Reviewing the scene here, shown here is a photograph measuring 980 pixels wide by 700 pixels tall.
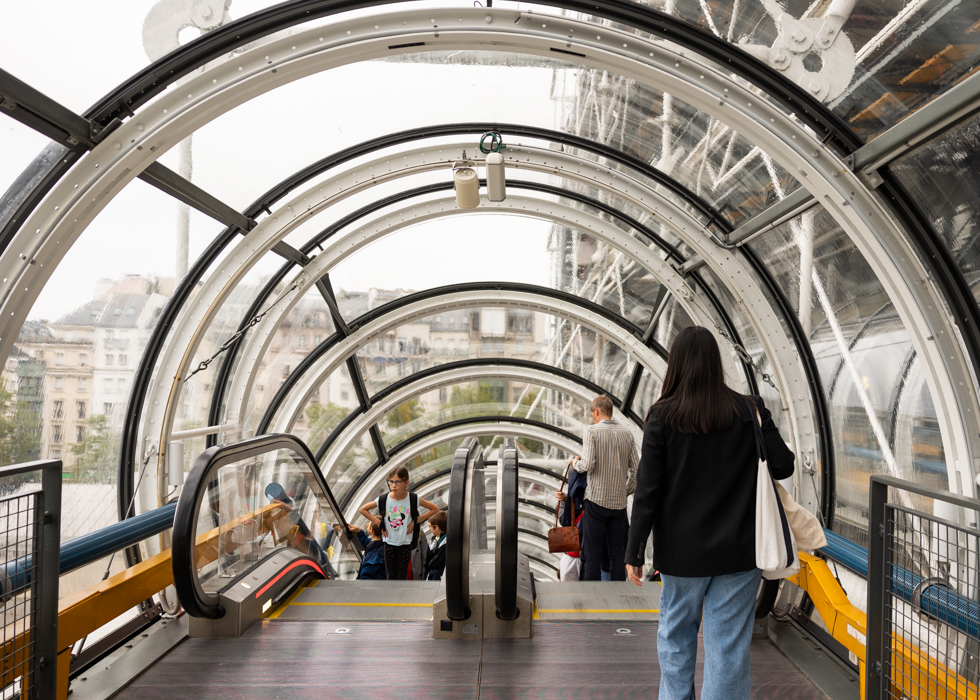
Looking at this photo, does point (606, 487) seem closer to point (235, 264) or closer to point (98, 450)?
point (235, 264)

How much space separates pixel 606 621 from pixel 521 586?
1.99 ft

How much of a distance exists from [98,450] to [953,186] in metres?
7.29

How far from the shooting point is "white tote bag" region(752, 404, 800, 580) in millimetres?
2514

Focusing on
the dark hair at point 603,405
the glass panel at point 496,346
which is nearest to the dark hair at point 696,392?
the dark hair at point 603,405

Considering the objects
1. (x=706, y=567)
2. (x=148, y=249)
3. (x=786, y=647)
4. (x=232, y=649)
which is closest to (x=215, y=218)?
(x=148, y=249)

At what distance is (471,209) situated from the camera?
7.01 meters

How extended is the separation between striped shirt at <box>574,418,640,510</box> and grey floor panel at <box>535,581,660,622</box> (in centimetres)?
101

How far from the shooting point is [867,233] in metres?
4.16

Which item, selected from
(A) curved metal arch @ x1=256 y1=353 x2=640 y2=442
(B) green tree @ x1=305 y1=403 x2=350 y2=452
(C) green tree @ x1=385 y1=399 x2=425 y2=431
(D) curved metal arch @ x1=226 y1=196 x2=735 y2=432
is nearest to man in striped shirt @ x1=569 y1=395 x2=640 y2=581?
(D) curved metal arch @ x1=226 y1=196 x2=735 y2=432

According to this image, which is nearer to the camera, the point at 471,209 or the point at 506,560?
the point at 506,560

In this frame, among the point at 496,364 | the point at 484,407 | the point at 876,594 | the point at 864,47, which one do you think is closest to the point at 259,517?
the point at 876,594

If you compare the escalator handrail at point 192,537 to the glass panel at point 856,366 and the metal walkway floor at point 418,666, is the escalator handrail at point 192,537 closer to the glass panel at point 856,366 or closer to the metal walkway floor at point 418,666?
the metal walkway floor at point 418,666

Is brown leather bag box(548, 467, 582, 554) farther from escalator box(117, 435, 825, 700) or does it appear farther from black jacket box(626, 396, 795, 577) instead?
black jacket box(626, 396, 795, 577)

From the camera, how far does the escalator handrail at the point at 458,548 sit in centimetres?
385
